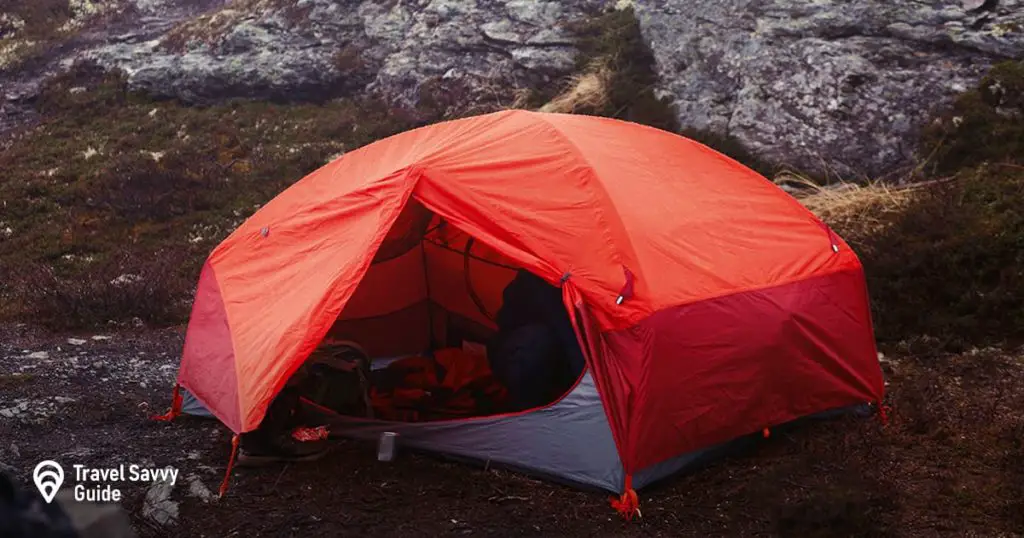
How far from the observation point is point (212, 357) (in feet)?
19.0

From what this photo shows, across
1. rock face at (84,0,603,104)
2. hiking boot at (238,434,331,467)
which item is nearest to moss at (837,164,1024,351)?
hiking boot at (238,434,331,467)

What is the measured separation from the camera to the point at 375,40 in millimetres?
15648

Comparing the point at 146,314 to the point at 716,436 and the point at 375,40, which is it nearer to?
the point at 716,436

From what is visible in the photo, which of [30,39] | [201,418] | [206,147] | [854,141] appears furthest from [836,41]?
[30,39]

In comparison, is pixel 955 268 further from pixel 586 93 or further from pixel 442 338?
pixel 586 93

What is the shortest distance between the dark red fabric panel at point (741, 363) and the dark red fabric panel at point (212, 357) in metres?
2.25

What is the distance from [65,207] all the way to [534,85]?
684 cm

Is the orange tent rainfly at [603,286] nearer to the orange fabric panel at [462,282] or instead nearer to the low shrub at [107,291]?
the orange fabric panel at [462,282]

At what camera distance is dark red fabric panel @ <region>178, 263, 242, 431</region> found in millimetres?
5262

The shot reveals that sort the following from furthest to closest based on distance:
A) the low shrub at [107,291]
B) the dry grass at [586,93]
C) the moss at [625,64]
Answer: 1. the dry grass at [586,93]
2. the moss at [625,64]
3. the low shrub at [107,291]

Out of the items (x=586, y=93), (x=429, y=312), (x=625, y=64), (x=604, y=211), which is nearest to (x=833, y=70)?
(x=625, y=64)

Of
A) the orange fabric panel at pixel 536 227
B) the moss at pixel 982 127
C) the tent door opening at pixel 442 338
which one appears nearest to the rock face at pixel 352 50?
the moss at pixel 982 127

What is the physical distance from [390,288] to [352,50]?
30.7 feet

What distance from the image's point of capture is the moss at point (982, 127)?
8.34 meters
